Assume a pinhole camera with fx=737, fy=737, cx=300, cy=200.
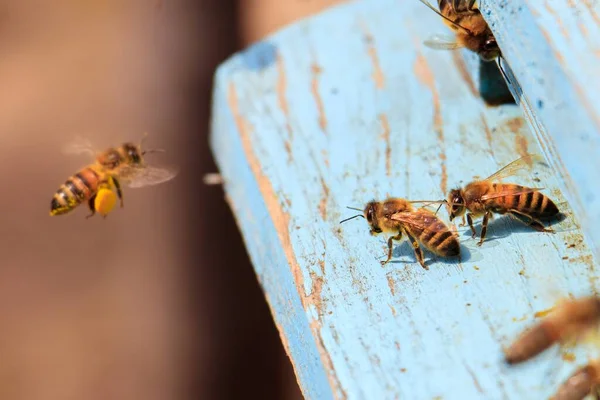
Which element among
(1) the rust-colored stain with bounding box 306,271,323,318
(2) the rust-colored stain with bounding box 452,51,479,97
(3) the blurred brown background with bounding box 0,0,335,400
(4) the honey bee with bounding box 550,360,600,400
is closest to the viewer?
(4) the honey bee with bounding box 550,360,600,400

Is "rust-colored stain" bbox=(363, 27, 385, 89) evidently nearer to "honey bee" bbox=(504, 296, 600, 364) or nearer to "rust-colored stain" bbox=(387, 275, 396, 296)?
"rust-colored stain" bbox=(387, 275, 396, 296)

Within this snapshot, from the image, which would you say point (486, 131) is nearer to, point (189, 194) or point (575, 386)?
point (575, 386)

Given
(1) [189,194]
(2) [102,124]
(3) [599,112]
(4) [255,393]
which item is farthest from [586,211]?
Answer: (2) [102,124]

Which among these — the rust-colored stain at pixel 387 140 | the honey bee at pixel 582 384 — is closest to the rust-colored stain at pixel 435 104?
the rust-colored stain at pixel 387 140

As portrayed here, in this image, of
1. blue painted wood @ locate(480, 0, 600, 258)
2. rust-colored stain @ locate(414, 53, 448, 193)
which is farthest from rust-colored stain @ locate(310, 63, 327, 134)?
blue painted wood @ locate(480, 0, 600, 258)

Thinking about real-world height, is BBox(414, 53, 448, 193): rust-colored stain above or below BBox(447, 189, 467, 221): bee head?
above

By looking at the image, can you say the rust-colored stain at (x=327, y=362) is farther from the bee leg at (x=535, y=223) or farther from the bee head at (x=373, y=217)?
the bee leg at (x=535, y=223)
